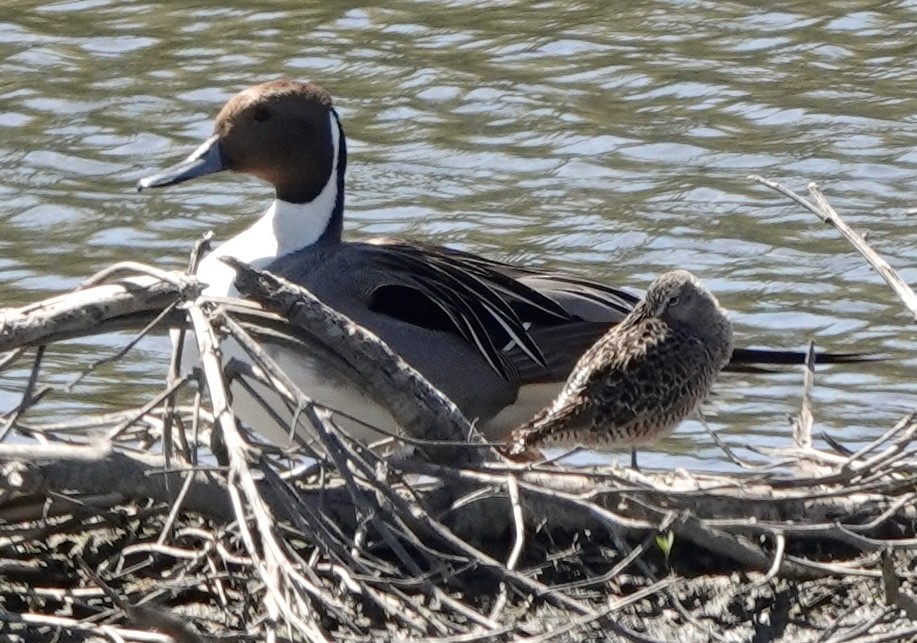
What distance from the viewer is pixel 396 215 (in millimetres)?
8234

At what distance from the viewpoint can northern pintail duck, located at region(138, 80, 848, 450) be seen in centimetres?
557

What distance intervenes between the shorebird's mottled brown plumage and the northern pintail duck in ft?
1.83

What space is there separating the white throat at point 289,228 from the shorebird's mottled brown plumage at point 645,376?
3.81ft

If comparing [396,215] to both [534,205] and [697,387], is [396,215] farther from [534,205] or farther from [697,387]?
[697,387]

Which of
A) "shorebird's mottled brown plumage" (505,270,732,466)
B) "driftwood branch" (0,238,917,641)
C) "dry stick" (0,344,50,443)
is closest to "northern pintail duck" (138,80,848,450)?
"shorebird's mottled brown plumage" (505,270,732,466)

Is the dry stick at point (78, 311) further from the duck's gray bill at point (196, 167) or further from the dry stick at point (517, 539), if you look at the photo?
the duck's gray bill at point (196, 167)

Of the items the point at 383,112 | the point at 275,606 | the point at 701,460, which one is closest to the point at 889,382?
the point at 701,460

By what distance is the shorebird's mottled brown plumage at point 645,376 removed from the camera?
4832mm

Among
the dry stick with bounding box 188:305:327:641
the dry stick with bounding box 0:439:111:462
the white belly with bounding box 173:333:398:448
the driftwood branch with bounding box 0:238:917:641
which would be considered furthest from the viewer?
the white belly with bounding box 173:333:398:448

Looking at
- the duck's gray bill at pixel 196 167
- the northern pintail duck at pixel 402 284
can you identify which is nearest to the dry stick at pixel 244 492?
the northern pintail duck at pixel 402 284

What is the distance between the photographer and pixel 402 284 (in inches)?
220

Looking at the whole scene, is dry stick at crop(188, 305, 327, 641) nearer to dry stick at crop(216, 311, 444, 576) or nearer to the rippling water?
dry stick at crop(216, 311, 444, 576)

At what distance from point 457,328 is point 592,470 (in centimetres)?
152

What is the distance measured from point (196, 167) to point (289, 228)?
1.18 ft
